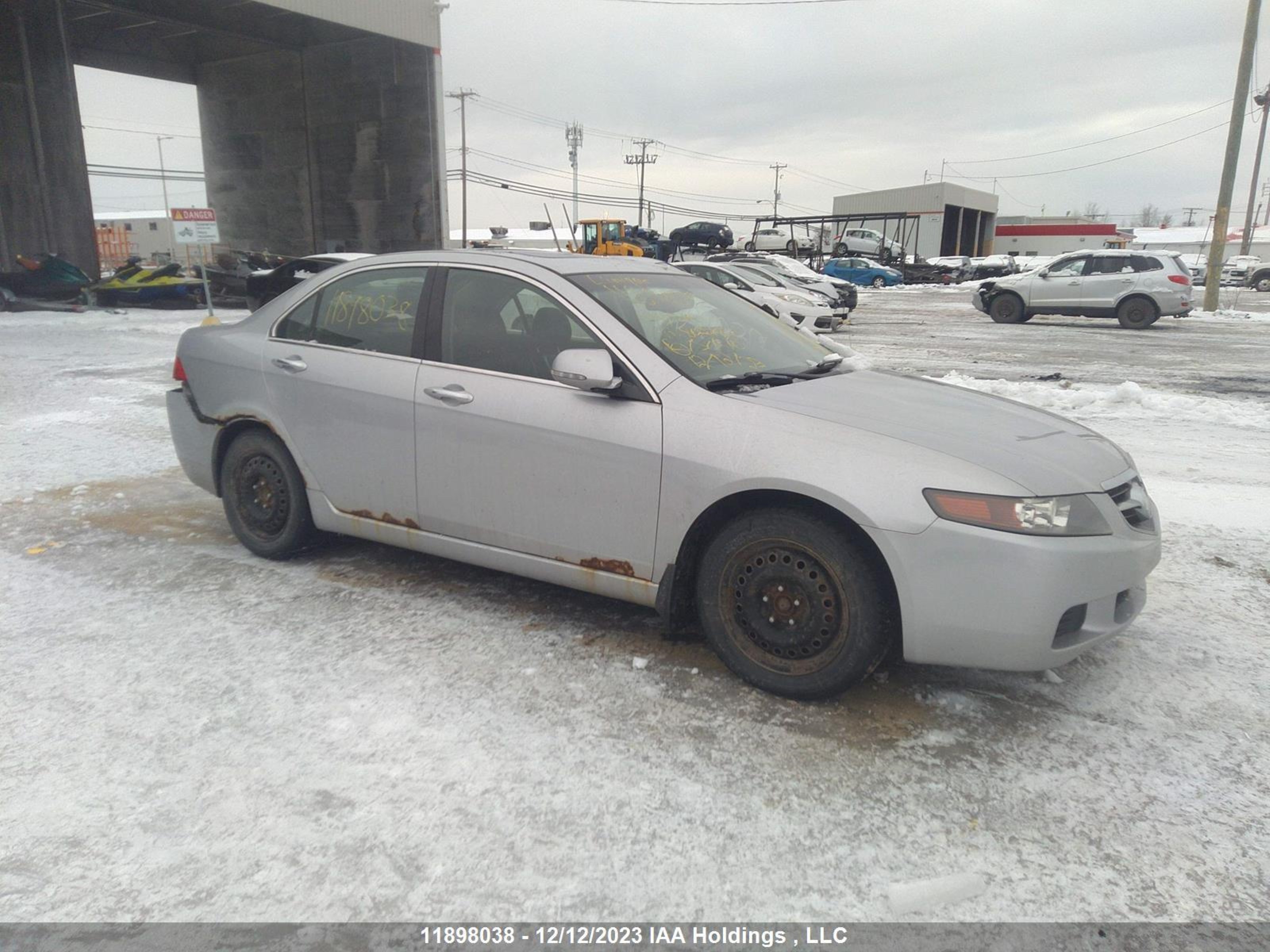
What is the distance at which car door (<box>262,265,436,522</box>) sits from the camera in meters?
4.03

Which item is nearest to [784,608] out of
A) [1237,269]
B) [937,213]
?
[1237,269]

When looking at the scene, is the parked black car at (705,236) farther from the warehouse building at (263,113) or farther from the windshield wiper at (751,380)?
the windshield wiper at (751,380)

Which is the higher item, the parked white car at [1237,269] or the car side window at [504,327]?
the parked white car at [1237,269]

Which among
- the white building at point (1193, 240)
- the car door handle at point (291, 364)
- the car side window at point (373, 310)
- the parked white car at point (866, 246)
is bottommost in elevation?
the car door handle at point (291, 364)

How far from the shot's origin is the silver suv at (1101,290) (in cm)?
1852

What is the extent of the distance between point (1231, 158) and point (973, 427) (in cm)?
2559

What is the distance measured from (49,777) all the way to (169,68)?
3841 centimetres

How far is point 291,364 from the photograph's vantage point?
A: 4.38 meters

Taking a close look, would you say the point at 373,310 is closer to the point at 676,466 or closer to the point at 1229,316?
the point at 676,466

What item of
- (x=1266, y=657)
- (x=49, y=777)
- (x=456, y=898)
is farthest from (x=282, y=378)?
(x=1266, y=657)

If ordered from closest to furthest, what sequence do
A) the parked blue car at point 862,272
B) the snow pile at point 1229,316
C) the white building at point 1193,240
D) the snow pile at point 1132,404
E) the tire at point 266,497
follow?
the tire at point 266,497, the snow pile at point 1132,404, the snow pile at point 1229,316, the parked blue car at point 862,272, the white building at point 1193,240

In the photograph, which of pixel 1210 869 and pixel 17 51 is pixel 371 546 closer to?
pixel 1210 869

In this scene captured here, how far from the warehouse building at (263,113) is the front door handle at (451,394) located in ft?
75.1

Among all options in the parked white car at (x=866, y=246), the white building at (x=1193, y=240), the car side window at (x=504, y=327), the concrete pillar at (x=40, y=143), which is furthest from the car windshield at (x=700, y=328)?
the white building at (x=1193, y=240)
